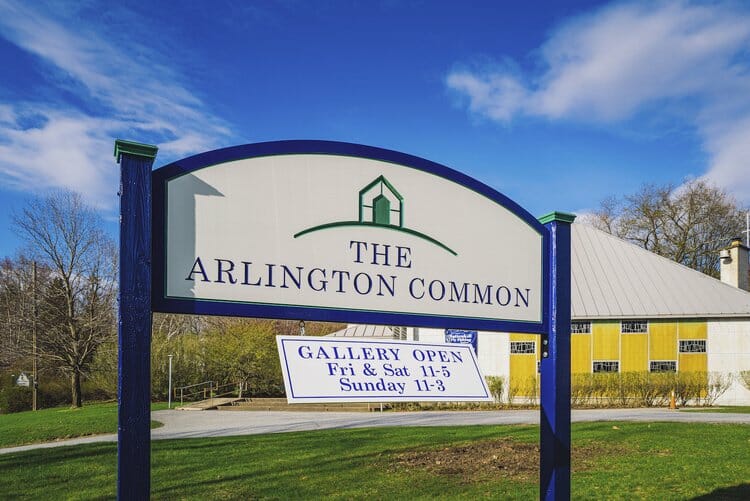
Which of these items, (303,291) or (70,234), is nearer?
(303,291)

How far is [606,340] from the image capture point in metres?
25.4

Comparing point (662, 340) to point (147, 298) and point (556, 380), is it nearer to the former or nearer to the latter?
point (556, 380)

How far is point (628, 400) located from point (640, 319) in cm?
364

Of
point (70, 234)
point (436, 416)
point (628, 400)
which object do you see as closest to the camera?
point (436, 416)

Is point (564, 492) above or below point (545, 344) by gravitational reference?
below

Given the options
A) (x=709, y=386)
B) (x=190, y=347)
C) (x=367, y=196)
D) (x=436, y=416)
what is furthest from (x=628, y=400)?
(x=367, y=196)

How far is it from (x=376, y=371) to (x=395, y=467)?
235 inches

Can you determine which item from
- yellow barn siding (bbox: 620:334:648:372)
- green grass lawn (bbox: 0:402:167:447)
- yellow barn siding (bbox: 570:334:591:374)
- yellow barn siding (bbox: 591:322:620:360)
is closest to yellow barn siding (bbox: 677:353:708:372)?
yellow barn siding (bbox: 620:334:648:372)

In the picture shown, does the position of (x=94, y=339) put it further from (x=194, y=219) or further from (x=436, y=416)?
(x=194, y=219)

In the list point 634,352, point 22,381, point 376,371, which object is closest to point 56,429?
point 376,371

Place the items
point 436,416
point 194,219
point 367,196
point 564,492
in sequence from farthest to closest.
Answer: point 436,416, point 564,492, point 367,196, point 194,219

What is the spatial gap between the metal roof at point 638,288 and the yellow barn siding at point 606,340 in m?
0.48

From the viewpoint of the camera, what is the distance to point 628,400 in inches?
938

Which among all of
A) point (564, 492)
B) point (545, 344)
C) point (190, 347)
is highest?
point (545, 344)
